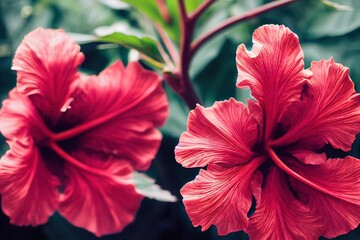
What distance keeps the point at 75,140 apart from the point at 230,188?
204 millimetres

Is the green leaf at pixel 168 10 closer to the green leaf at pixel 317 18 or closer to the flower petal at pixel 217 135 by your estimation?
the green leaf at pixel 317 18

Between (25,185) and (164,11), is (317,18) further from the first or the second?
(25,185)

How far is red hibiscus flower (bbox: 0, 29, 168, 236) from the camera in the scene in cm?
46

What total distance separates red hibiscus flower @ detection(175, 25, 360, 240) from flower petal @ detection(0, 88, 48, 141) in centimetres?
18

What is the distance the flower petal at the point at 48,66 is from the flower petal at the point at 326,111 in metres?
0.23

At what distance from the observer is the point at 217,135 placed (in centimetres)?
40

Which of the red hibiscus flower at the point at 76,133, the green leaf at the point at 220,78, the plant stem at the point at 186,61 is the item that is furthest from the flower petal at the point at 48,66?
the green leaf at the point at 220,78

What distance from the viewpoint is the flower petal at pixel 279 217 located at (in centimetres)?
41

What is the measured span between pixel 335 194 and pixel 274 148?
69 millimetres

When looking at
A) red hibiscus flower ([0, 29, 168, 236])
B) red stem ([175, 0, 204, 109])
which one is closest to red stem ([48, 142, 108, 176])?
red hibiscus flower ([0, 29, 168, 236])

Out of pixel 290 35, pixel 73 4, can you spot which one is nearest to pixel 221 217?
pixel 290 35

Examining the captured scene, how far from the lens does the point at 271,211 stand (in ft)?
1.35

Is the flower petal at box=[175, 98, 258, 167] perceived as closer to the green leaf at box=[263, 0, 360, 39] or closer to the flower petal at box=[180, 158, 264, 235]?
the flower petal at box=[180, 158, 264, 235]

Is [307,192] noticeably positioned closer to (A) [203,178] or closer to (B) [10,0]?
(A) [203,178]
